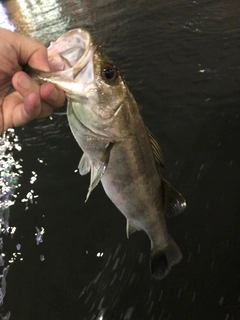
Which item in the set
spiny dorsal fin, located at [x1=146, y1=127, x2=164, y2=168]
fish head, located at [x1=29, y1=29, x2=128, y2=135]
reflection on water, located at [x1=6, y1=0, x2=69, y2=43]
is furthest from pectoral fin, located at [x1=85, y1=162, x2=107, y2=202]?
reflection on water, located at [x1=6, y1=0, x2=69, y2=43]

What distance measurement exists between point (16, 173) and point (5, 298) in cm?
187

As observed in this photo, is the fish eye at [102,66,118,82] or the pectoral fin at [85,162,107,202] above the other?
the fish eye at [102,66,118,82]

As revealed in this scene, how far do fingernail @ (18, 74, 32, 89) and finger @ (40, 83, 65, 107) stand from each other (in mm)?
69

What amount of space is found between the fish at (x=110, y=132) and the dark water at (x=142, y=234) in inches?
57.6

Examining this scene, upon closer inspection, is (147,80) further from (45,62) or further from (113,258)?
(45,62)

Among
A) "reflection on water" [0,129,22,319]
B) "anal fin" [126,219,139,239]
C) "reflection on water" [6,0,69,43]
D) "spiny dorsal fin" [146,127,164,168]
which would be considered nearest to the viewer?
"spiny dorsal fin" [146,127,164,168]

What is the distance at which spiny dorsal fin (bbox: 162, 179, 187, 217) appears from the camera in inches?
79.9

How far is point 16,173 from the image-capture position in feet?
15.7

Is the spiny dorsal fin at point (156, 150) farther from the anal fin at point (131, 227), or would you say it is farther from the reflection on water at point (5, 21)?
the reflection on water at point (5, 21)

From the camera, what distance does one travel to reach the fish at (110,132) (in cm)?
159

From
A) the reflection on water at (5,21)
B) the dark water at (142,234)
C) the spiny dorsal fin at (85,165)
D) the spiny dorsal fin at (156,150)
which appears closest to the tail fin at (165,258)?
the spiny dorsal fin at (156,150)

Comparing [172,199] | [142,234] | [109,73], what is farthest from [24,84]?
[142,234]

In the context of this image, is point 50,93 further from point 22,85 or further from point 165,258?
point 165,258

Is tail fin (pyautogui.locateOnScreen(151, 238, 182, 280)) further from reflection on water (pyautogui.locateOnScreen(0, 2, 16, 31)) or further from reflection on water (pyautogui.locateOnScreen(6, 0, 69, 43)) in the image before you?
reflection on water (pyautogui.locateOnScreen(0, 2, 16, 31))
